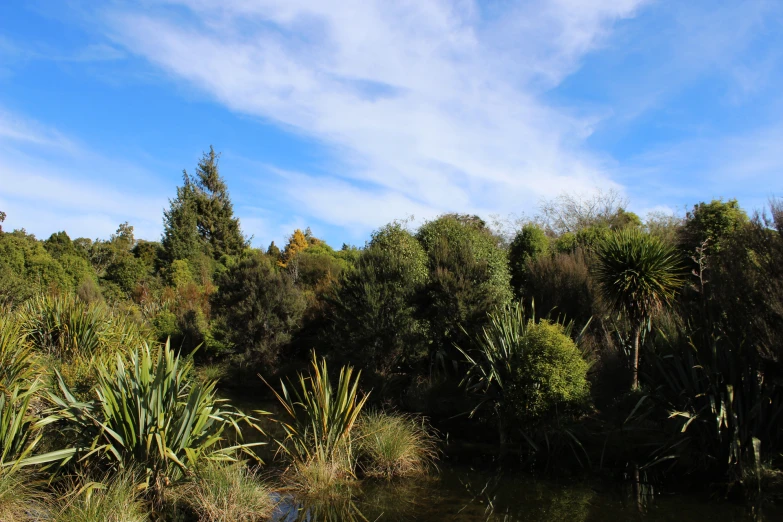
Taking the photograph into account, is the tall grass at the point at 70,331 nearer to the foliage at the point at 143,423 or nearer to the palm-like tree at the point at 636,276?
the foliage at the point at 143,423

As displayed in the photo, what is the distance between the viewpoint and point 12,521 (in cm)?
559

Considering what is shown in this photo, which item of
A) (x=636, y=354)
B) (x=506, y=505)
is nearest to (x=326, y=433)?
(x=506, y=505)

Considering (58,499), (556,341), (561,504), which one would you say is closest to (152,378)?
(58,499)

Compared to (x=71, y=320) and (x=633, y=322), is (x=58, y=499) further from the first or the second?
(x=633, y=322)

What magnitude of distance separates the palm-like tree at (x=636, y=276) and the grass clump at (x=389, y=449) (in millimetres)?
4758

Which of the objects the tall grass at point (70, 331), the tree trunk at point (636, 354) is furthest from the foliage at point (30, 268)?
the tree trunk at point (636, 354)

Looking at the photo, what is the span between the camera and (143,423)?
6.67 m

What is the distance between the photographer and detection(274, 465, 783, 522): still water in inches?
285

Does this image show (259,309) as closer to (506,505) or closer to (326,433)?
(326,433)

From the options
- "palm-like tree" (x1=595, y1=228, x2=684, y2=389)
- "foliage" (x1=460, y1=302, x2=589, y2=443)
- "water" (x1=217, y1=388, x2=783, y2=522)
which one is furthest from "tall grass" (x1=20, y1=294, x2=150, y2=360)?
"palm-like tree" (x1=595, y1=228, x2=684, y2=389)

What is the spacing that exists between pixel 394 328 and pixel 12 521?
9949mm

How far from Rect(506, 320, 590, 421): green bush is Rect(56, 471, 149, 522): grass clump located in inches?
251

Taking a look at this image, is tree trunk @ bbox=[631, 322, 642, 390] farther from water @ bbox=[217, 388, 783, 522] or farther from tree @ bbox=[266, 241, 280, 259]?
tree @ bbox=[266, 241, 280, 259]

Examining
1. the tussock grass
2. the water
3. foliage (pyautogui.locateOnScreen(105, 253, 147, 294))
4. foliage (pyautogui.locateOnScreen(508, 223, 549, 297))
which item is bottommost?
the tussock grass
